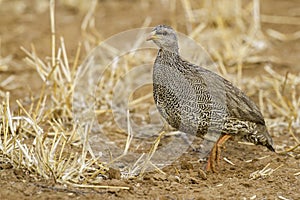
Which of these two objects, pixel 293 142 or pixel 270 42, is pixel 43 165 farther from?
pixel 270 42

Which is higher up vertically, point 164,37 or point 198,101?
point 164,37

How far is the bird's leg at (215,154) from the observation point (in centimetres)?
516

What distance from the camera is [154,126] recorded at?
6.23m

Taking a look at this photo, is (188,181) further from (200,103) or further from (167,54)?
(167,54)

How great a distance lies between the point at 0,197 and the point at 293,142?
2815mm

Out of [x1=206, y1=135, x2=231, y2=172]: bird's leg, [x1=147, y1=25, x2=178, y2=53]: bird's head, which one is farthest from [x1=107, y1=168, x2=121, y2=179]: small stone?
[x1=147, y1=25, x2=178, y2=53]: bird's head

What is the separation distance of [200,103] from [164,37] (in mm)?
621

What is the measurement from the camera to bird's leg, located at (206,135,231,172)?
5164 mm

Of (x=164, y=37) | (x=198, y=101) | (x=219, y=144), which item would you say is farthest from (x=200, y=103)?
(x=164, y=37)

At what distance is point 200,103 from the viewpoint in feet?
16.7

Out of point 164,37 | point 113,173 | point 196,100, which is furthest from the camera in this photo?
point 164,37

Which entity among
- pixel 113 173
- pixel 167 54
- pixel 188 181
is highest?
pixel 167 54

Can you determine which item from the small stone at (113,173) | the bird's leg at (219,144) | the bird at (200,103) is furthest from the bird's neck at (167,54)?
the small stone at (113,173)

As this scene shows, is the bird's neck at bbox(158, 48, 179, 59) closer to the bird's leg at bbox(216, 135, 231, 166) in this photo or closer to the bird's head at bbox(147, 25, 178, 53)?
the bird's head at bbox(147, 25, 178, 53)
